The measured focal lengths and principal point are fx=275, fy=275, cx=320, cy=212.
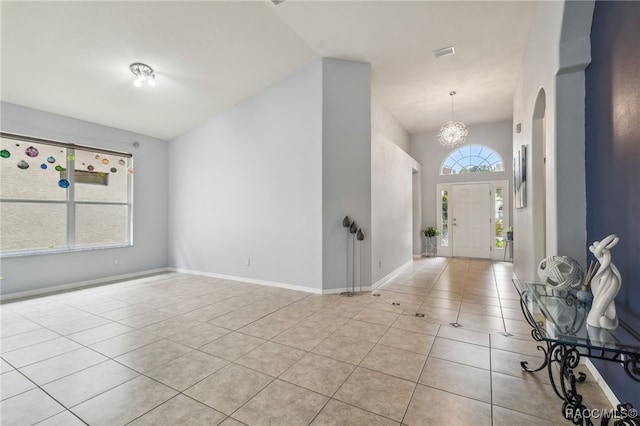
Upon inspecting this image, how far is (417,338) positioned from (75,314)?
411cm

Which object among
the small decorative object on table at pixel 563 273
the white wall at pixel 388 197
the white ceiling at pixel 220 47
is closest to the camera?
the small decorative object on table at pixel 563 273

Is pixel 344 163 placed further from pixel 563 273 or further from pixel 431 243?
pixel 431 243

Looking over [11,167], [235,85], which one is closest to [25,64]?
[11,167]

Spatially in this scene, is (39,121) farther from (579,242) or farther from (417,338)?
(579,242)

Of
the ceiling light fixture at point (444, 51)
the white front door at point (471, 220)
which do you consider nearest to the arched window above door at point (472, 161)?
the white front door at point (471, 220)

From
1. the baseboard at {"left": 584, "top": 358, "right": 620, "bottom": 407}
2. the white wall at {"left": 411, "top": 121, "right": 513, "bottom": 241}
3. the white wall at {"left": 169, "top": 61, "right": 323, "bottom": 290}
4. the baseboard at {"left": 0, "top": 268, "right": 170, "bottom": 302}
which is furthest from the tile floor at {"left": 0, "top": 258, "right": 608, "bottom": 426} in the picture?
the white wall at {"left": 411, "top": 121, "right": 513, "bottom": 241}

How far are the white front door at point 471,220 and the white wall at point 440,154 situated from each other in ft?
0.98

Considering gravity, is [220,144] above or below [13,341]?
above

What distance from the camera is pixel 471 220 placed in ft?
25.3

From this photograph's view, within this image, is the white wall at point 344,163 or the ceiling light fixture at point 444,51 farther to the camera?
the white wall at point 344,163

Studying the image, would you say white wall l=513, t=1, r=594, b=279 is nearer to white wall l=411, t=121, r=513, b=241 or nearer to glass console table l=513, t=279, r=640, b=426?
glass console table l=513, t=279, r=640, b=426

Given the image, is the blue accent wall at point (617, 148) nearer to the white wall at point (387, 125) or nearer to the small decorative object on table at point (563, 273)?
the small decorative object on table at point (563, 273)

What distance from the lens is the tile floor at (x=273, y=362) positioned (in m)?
1.70

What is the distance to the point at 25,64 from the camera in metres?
3.54
